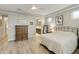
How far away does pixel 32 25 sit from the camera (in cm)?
840

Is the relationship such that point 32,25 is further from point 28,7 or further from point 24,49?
point 24,49

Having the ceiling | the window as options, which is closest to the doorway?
the ceiling

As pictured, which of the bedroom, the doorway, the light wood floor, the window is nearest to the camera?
the light wood floor

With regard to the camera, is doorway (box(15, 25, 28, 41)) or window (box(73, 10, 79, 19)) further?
doorway (box(15, 25, 28, 41))

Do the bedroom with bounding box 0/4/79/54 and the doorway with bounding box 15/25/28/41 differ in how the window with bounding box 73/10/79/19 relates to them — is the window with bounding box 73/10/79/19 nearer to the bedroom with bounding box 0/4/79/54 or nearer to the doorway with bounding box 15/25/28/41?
the bedroom with bounding box 0/4/79/54

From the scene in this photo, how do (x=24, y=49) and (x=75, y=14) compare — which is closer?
(x=24, y=49)

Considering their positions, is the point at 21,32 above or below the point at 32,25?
below

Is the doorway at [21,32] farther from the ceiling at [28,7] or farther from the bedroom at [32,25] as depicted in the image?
the ceiling at [28,7]

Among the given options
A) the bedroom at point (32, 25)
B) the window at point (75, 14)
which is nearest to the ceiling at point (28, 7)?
the bedroom at point (32, 25)

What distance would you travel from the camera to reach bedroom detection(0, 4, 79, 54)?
14.4ft

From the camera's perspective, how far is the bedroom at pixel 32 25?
4.40m

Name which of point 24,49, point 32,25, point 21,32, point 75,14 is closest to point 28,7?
point 24,49

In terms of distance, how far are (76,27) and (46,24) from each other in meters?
4.60
